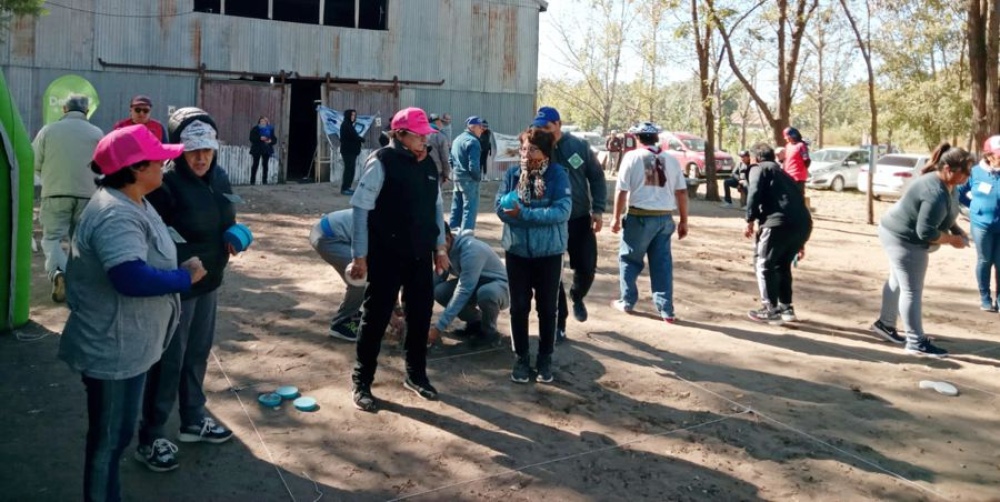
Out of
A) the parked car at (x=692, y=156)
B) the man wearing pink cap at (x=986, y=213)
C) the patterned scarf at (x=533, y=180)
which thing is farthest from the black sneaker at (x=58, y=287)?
the parked car at (x=692, y=156)

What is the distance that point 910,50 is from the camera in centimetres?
3325

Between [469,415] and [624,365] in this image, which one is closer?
[469,415]

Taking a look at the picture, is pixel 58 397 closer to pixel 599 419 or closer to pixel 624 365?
pixel 599 419

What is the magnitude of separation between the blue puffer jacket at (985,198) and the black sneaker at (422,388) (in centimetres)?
587

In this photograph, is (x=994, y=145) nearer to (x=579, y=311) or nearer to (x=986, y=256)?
(x=986, y=256)

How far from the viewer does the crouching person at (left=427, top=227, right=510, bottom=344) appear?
598 centimetres

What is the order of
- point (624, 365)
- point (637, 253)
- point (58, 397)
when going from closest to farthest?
point (58, 397) → point (624, 365) → point (637, 253)

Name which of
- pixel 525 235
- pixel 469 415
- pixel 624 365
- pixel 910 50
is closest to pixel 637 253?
pixel 624 365

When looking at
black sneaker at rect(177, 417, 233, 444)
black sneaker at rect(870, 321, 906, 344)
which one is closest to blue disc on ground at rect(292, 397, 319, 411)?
black sneaker at rect(177, 417, 233, 444)

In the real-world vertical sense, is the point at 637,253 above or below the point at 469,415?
above

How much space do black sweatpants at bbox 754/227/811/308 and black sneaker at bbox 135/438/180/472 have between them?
5.06 metres

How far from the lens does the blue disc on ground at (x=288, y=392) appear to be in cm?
506

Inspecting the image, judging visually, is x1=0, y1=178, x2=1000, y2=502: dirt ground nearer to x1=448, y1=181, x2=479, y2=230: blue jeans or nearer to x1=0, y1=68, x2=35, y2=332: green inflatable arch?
x1=0, y1=68, x2=35, y2=332: green inflatable arch

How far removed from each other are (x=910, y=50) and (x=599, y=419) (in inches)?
1323
